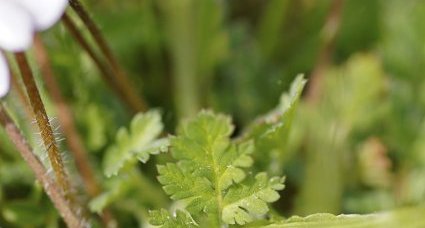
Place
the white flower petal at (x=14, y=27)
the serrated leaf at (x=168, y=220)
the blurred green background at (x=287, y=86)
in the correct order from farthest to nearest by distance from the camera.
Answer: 1. the blurred green background at (x=287, y=86)
2. the serrated leaf at (x=168, y=220)
3. the white flower petal at (x=14, y=27)

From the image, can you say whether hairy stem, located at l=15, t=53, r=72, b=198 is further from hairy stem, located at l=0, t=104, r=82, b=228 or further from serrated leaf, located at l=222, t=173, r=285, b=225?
serrated leaf, located at l=222, t=173, r=285, b=225

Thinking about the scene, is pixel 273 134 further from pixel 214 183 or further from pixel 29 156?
pixel 29 156

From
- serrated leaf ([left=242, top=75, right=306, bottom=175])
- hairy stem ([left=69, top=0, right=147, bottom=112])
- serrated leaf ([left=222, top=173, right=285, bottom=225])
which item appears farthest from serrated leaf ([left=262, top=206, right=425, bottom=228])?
hairy stem ([left=69, top=0, right=147, bottom=112])

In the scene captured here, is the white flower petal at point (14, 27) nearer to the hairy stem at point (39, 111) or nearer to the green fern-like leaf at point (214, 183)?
the hairy stem at point (39, 111)

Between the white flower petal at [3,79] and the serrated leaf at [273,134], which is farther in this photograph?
the serrated leaf at [273,134]

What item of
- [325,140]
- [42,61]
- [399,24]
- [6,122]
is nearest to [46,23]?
[6,122]

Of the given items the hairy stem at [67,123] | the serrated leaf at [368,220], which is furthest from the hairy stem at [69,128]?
the serrated leaf at [368,220]
